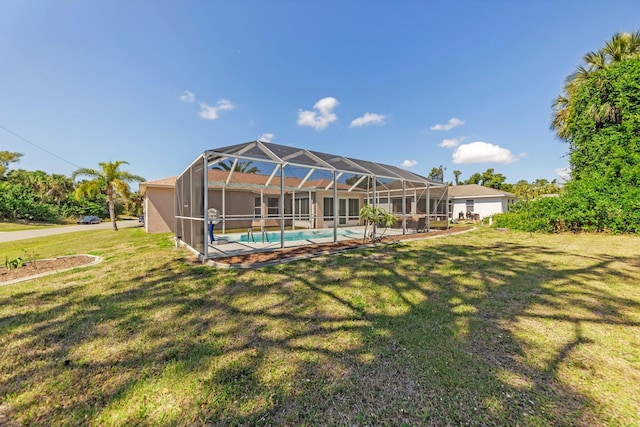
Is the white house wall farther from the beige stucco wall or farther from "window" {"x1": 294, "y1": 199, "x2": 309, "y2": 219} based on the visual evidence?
the beige stucco wall

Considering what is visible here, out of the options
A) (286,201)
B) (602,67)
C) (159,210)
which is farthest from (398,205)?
(159,210)

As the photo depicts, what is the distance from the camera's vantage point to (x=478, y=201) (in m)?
23.9

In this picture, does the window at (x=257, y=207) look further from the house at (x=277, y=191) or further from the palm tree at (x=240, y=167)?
the palm tree at (x=240, y=167)

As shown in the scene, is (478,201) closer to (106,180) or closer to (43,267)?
A: (43,267)

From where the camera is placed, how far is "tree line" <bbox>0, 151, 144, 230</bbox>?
53.5 feet

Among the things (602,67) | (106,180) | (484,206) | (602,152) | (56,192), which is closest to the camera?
(602,152)

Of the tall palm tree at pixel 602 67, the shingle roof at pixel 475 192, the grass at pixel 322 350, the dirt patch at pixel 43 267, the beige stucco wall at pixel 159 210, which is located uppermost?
the tall palm tree at pixel 602 67

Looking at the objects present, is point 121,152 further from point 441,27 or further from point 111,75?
point 441,27

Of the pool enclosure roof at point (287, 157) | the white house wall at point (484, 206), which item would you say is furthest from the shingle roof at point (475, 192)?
the pool enclosure roof at point (287, 157)

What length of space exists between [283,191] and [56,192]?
3906 centimetres

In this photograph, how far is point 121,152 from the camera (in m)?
17.4

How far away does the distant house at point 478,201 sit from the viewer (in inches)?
897

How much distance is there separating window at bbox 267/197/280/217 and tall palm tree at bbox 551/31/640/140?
16.8 m

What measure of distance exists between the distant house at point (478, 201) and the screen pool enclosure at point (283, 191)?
962cm
